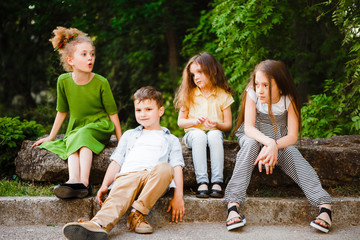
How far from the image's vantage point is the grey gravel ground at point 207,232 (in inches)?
94.3

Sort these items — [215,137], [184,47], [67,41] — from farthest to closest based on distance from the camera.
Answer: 1. [184,47]
2. [67,41]
3. [215,137]

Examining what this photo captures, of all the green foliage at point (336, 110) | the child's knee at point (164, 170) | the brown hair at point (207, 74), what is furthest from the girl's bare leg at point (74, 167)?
the green foliage at point (336, 110)

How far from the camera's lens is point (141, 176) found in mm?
2590

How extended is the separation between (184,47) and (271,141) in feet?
12.0

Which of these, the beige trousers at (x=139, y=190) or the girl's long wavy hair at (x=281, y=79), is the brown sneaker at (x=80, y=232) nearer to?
the beige trousers at (x=139, y=190)

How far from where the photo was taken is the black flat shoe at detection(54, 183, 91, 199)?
8.43 feet

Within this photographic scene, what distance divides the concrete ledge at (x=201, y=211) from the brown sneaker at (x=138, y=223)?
233 millimetres

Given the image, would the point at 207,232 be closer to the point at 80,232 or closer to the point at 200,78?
the point at 80,232

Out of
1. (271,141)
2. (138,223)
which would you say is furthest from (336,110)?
(138,223)

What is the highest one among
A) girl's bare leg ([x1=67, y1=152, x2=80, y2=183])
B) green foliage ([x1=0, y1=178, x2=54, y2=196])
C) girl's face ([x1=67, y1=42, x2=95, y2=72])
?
girl's face ([x1=67, y1=42, x2=95, y2=72])

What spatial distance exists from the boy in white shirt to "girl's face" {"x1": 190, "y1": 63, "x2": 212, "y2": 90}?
0.59 m


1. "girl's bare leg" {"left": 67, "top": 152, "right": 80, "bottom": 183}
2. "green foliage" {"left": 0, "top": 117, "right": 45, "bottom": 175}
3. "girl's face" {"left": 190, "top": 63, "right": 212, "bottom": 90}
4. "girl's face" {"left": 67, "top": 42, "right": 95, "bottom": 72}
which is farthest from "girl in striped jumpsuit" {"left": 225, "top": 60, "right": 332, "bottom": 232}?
"green foliage" {"left": 0, "top": 117, "right": 45, "bottom": 175}

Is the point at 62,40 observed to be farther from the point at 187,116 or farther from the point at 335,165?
the point at 335,165

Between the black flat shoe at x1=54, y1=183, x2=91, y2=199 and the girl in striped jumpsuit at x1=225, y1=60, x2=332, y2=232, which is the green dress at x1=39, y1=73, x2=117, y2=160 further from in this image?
the girl in striped jumpsuit at x1=225, y1=60, x2=332, y2=232
